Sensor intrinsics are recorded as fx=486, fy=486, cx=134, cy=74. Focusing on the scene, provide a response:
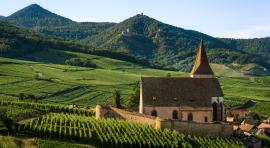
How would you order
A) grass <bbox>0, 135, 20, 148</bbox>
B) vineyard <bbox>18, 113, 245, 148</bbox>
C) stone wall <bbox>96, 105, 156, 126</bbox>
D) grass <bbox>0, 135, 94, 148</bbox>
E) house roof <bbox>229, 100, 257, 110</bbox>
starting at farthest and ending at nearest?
house roof <bbox>229, 100, 257, 110</bbox>
stone wall <bbox>96, 105, 156, 126</bbox>
vineyard <bbox>18, 113, 245, 148</bbox>
grass <bbox>0, 135, 94, 148</bbox>
grass <bbox>0, 135, 20, 148</bbox>

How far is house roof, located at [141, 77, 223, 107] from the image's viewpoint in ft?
247

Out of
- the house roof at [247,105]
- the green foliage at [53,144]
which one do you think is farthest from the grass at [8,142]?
the house roof at [247,105]

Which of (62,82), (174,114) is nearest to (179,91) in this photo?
(174,114)

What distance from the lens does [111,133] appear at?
62.0 m

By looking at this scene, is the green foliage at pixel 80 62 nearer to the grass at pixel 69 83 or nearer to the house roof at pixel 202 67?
the grass at pixel 69 83

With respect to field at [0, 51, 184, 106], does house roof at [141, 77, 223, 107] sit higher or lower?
higher

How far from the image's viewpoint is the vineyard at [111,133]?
60312mm

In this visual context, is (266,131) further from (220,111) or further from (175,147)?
(175,147)

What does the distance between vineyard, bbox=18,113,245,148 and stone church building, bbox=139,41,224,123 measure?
7.90 metres

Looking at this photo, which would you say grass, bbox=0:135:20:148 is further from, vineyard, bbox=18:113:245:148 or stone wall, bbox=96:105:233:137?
stone wall, bbox=96:105:233:137

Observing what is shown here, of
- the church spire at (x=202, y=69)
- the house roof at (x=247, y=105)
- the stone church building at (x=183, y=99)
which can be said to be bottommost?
the house roof at (x=247, y=105)

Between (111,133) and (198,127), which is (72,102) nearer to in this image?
(198,127)

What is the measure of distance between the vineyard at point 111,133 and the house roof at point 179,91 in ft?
29.1

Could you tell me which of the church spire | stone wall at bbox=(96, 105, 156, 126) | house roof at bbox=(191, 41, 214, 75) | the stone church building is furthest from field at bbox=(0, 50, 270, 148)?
house roof at bbox=(191, 41, 214, 75)
